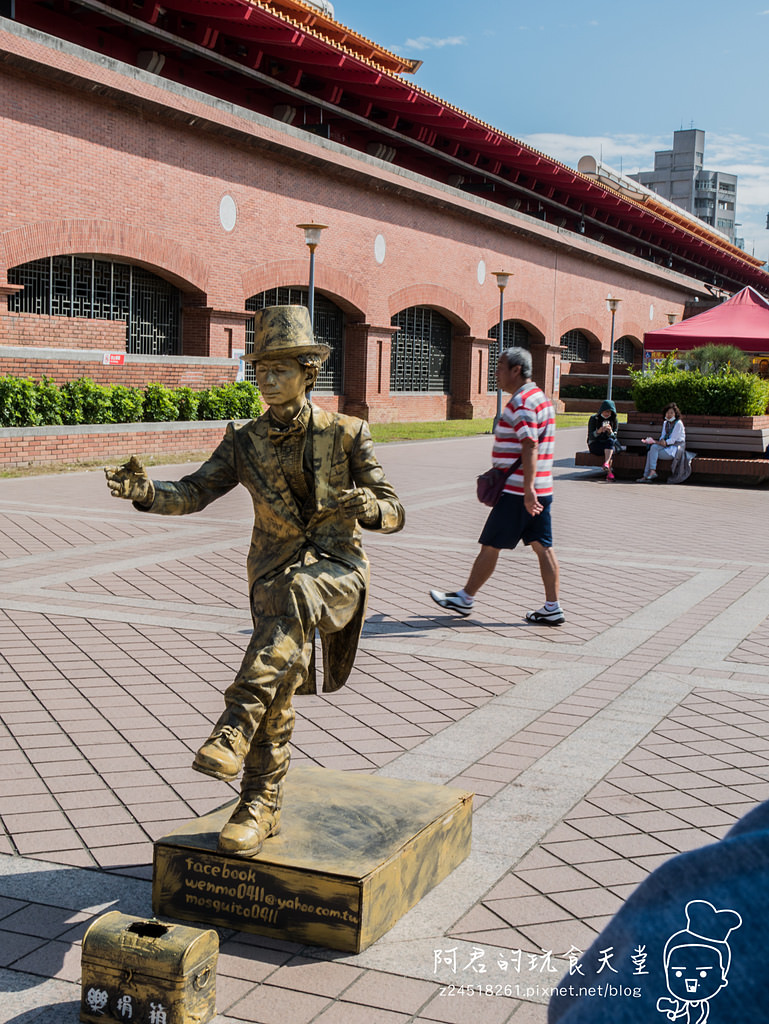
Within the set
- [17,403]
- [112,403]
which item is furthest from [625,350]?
[17,403]

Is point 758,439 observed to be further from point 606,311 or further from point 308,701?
point 606,311

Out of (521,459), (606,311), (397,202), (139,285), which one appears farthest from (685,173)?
(521,459)

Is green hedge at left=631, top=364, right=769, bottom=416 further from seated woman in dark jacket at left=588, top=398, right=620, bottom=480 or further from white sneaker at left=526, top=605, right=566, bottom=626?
white sneaker at left=526, top=605, right=566, bottom=626

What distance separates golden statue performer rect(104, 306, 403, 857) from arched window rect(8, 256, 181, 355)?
55.5 feet

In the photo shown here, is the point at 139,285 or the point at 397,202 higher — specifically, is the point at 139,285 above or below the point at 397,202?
below

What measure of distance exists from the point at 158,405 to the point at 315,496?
1622 centimetres

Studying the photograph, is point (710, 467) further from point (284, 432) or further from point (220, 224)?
point (284, 432)

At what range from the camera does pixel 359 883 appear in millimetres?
3043

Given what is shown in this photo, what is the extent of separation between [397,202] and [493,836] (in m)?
27.4

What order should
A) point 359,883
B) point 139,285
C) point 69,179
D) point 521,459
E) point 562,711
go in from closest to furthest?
point 359,883, point 562,711, point 521,459, point 69,179, point 139,285

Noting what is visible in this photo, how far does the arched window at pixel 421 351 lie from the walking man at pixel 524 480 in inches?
910

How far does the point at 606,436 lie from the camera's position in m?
18.3

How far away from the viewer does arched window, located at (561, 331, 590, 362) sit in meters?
43.4

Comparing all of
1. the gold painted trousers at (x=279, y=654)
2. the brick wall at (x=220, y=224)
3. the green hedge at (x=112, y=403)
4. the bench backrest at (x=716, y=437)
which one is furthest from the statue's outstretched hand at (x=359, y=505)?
the bench backrest at (x=716, y=437)
